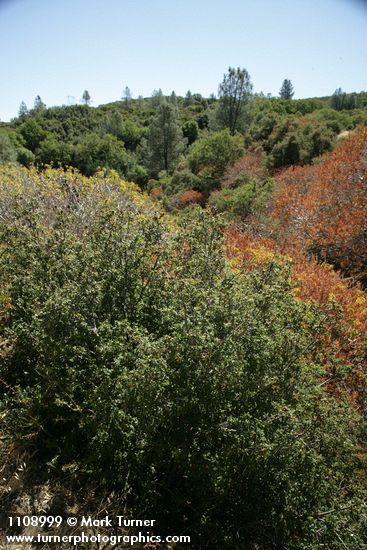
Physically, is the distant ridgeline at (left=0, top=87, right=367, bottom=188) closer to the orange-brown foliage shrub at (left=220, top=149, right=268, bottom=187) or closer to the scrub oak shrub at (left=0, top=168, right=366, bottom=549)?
the orange-brown foliage shrub at (left=220, top=149, right=268, bottom=187)

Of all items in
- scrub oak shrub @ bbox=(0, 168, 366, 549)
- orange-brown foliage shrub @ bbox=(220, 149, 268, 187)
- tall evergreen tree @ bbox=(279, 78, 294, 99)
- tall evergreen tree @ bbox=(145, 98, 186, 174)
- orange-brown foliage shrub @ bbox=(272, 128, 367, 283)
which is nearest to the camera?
scrub oak shrub @ bbox=(0, 168, 366, 549)

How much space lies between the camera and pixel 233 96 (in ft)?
130

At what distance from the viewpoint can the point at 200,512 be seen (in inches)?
146

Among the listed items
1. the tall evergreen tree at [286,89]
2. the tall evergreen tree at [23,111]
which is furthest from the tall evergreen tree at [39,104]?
the tall evergreen tree at [286,89]

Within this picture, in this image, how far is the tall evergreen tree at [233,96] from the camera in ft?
126

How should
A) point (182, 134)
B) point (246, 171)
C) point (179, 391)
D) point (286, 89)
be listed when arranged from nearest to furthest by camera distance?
point (179, 391), point (246, 171), point (182, 134), point (286, 89)

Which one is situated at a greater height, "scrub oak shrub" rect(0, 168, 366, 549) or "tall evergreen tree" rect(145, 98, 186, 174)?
"tall evergreen tree" rect(145, 98, 186, 174)

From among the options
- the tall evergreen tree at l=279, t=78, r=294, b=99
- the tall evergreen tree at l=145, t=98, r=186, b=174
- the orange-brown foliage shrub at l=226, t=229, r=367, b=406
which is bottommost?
the orange-brown foliage shrub at l=226, t=229, r=367, b=406

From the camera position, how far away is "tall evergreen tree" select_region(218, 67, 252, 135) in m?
38.5

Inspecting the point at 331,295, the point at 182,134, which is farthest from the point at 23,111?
the point at 331,295

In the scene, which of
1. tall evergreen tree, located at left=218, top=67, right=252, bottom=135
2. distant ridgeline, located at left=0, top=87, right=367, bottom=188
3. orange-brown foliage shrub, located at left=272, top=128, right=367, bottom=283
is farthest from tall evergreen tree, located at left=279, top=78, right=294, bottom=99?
orange-brown foliage shrub, located at left=272, top=128, right=367, bottom=283

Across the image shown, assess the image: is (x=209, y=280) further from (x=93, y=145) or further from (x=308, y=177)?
(x=93, y=145)

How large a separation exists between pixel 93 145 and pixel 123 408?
47.8m

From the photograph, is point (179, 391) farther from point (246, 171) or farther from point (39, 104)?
point (39, 104)
